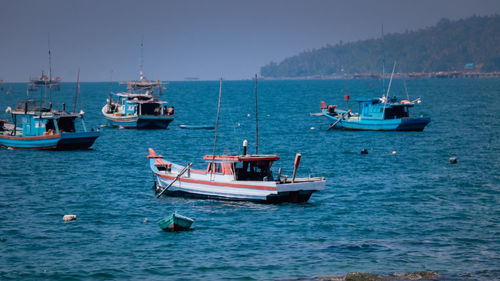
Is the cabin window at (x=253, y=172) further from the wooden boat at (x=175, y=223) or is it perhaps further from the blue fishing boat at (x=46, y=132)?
the blue fishing boat at (x=46, y=132)

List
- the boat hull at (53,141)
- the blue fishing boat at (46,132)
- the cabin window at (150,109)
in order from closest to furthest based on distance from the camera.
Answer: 1. the blue fishing boat at (46,132)
2. the boat hull at (53,141)
3. the cabin window at (150,109)

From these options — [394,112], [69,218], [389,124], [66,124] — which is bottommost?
[69,218]

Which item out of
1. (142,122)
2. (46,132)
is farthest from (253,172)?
(142,122)

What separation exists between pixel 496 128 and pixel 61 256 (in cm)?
6791

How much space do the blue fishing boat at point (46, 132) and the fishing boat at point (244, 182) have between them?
2394cm

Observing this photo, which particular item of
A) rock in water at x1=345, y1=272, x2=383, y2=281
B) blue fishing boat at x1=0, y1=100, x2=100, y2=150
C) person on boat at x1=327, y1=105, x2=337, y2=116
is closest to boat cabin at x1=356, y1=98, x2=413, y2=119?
person on boat at x1=327, y1=105, x2=337, y2=116

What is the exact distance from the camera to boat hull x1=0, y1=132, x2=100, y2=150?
6025 centimetres

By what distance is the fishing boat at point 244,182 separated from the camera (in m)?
36.7

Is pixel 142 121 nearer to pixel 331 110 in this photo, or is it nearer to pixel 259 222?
pixel 331 110

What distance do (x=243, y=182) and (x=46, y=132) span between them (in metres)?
29.8

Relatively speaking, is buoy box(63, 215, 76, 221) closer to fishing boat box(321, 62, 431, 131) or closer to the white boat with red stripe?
the white boat with red stripe

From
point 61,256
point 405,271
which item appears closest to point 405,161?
point 405,271

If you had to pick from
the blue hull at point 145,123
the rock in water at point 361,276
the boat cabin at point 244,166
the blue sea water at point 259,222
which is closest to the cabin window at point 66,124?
the blue sea water at point 259,222

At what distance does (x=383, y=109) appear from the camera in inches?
3049
